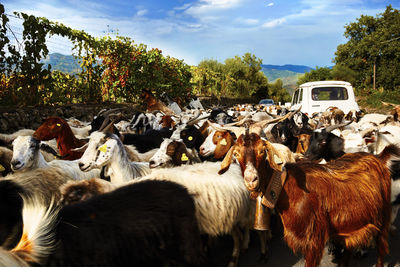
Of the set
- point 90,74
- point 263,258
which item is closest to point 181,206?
point 263,258

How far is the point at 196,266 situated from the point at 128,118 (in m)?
10.4

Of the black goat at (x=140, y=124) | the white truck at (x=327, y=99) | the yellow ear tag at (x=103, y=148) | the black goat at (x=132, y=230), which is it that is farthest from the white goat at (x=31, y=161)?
the white truck at (x=327, y=99)

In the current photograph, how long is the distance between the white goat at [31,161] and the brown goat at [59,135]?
0.97 metres

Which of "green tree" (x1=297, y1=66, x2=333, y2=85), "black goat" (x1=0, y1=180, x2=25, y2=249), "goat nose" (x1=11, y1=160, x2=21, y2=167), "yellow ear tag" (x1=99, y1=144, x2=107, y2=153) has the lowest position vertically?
"black goat" (x1=0, y1=180, x2=25, y2=249)

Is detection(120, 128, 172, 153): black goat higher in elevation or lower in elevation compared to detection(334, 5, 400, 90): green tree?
lower

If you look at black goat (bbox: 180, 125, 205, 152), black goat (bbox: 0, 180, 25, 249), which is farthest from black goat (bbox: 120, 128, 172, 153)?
black goat (bbox: 0, 180, 25, 249)

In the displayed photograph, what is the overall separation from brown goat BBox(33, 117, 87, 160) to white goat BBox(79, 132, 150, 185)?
1.39m

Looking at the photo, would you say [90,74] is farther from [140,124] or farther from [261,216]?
[261,216]

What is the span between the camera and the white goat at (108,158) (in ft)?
13.5

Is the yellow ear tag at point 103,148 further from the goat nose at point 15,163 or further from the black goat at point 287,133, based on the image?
the black goat at point 287,133

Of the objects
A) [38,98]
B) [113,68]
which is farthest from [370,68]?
[38,98]

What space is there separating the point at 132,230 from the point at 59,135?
3915 millimetres

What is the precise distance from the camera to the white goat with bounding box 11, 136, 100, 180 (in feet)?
13.3

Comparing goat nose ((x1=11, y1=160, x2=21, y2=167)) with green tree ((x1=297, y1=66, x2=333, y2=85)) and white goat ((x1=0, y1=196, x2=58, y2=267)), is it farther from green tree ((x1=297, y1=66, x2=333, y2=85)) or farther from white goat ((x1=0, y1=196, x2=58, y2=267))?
green tree ((x1=297, y1=66, x2=333, y2=85))
